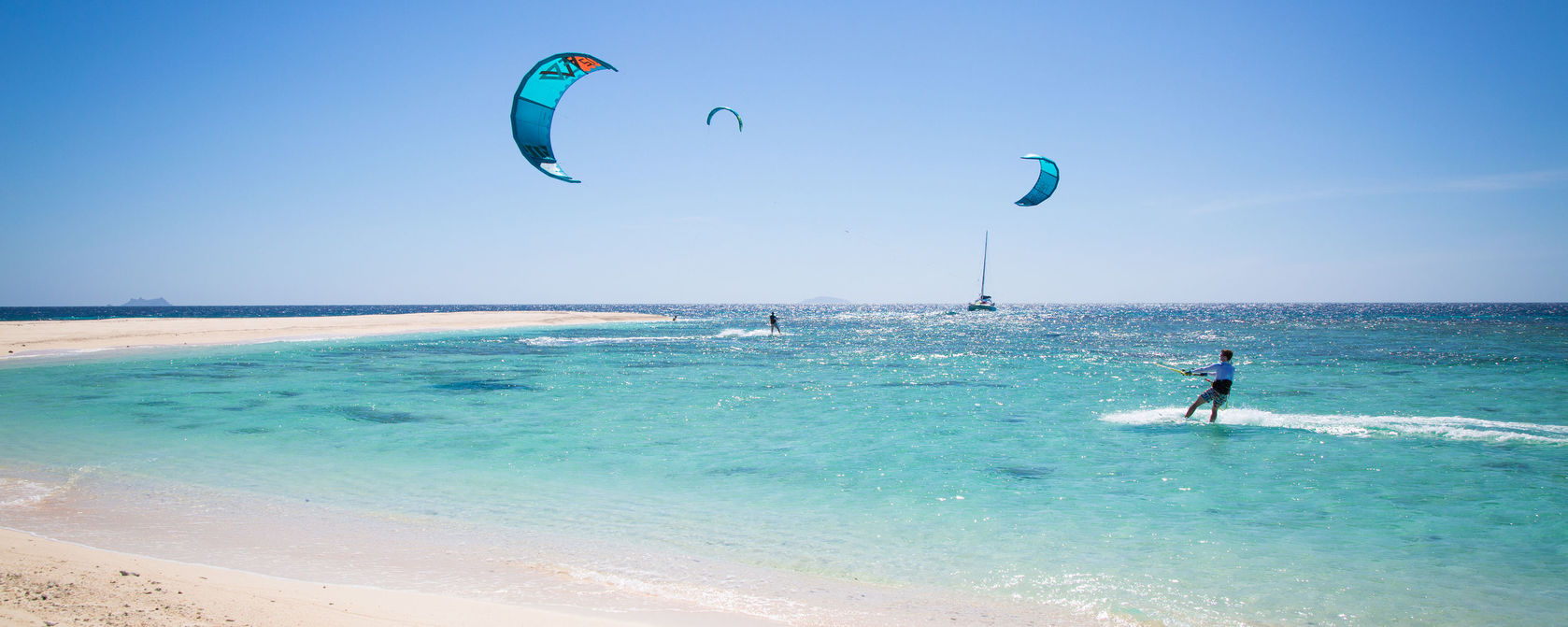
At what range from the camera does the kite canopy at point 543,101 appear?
611 inches

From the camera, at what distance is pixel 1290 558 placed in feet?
22.5

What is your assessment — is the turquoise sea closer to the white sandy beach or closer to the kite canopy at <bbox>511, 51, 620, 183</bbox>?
the white sandy beach

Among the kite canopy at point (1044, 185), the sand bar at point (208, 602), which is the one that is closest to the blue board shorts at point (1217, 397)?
the kite canopy at point (1044, 185)

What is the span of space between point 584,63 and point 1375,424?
16.9 m

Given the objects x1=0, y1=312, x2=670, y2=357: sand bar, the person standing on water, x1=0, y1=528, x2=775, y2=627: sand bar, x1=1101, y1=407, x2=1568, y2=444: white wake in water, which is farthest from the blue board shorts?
x1=0, y1=312, x2=670, y2=357: sand bar

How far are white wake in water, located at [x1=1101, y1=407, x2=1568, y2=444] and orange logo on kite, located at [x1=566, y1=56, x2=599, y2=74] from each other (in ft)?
41.2

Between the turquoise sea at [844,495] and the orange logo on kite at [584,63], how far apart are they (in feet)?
23.6

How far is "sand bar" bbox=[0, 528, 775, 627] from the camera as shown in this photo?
4.55m

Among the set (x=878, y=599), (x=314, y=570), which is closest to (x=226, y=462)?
(x=314, y=570)

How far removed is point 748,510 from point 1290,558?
201 inches

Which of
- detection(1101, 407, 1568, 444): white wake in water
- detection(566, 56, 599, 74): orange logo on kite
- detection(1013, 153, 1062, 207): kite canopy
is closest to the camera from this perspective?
detection(1101, 407, 1568, 444): white wake in water

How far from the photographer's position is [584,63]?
1597cm

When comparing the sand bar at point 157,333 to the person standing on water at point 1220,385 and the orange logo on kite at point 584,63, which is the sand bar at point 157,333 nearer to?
the orange logo on kite at point 584,63

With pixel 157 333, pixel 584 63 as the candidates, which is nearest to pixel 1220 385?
pixel 584 63
